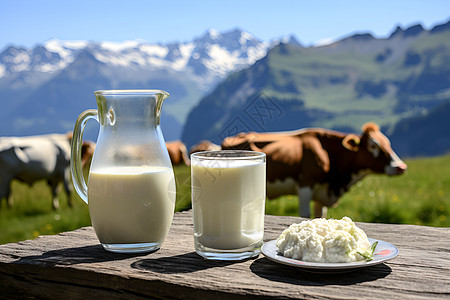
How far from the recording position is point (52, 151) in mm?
6914

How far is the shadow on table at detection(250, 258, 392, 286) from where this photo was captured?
3.88 feet

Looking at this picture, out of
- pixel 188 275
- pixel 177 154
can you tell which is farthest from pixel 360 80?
pixel 188 275

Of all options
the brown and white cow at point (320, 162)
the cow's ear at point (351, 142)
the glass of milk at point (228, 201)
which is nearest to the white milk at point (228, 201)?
the glass of milk at point (228, 201)

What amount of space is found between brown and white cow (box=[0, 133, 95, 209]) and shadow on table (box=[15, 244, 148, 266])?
505 centimetres

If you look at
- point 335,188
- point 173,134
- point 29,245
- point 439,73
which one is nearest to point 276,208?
point 335,188

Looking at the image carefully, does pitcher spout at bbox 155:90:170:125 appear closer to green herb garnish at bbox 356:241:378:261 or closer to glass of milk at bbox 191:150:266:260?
glass of milk at bbox 191:150:266:260

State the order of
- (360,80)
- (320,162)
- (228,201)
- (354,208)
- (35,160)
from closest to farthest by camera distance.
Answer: (228,201) → (320,162) → (354,208) → (35,160) → (360,80)

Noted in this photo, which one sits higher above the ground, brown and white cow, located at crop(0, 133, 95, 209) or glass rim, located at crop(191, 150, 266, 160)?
glass rim, located at crop(191, 150, 266, 160)

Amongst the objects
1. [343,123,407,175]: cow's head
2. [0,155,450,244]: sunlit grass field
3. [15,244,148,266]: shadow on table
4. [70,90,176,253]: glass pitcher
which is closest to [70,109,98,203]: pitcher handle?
[70,90,176,253]: glass pitcher

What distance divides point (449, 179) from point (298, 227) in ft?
25.6

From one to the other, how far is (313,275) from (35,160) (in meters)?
6.19

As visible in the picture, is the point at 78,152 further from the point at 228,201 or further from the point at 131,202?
the point at 228,201

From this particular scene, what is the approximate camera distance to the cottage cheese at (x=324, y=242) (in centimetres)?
120

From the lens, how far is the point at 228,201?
127 centimetres
